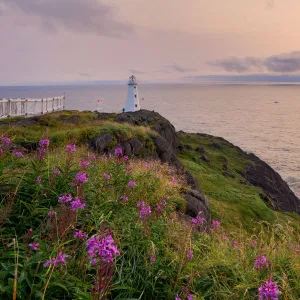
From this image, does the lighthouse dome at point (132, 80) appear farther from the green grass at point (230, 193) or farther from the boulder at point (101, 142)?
the boulder at point (101, 142)

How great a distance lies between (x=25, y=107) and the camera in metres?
29.1

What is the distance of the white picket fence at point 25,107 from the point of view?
25672 millimetres

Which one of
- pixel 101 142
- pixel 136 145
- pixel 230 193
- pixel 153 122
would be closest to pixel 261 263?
pixel 101 142

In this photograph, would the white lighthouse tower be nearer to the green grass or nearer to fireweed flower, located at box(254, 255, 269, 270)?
the green grass

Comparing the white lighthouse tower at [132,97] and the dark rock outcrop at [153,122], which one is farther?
the white lighthouse tower at [132,97]

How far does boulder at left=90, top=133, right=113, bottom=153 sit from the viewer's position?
15282 millimetres

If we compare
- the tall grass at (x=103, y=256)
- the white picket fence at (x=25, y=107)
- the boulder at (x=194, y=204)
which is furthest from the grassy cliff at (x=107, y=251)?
the white picket fence at (x=25, y=107)

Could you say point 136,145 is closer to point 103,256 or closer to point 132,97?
point 103,256

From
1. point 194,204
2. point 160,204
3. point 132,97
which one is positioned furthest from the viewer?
point 132,97

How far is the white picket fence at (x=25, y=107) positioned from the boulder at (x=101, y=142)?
42.5 feet

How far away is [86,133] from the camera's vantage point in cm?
1639

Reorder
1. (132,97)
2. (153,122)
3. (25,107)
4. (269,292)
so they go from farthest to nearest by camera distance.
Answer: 1. (132,97)
2. (153,122)
3. (25,107)
4. (269,292)

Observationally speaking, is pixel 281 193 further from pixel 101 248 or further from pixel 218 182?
pixel 101 248

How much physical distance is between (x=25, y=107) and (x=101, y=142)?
16.8m
